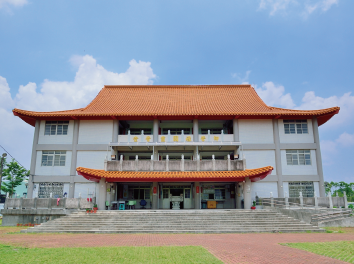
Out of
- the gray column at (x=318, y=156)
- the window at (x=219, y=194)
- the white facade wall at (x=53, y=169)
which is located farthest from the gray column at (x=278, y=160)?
the white facade wall at (x=53, y=169)

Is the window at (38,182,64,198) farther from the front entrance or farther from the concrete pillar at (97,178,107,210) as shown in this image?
the front entrance

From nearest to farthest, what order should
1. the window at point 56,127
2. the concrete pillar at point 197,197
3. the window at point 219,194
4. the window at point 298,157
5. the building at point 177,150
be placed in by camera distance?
the concrete pillar at point 197,197, the building at point 177,150, the window at point 298,157, the window at point 219,194, the window at point 56,127

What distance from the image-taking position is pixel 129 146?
22.1 metres

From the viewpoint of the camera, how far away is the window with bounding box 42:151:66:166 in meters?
21.8

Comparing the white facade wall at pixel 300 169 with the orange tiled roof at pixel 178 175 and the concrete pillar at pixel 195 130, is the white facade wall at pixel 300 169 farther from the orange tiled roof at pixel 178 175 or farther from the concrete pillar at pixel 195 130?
the concrete pillar at pixel 195 130

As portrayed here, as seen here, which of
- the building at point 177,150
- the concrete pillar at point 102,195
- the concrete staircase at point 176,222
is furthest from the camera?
the building at point 177,150

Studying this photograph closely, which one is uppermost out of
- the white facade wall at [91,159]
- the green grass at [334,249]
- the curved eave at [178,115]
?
the curved eave at [178,115]

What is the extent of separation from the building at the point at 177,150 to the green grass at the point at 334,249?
10.6 metres

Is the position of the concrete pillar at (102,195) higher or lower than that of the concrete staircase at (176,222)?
higher

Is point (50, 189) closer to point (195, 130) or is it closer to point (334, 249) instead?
point (195, 130)

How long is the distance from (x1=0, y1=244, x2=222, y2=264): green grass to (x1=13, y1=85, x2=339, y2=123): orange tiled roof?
14.0 meters

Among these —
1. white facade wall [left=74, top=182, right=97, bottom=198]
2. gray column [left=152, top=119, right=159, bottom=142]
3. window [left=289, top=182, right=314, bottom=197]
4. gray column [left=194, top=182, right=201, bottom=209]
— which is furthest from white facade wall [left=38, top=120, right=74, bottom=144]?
window [left=289, top=182, right=314, bottom=197]

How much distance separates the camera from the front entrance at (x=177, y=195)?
2202 cm

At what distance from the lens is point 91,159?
21.7 meters
